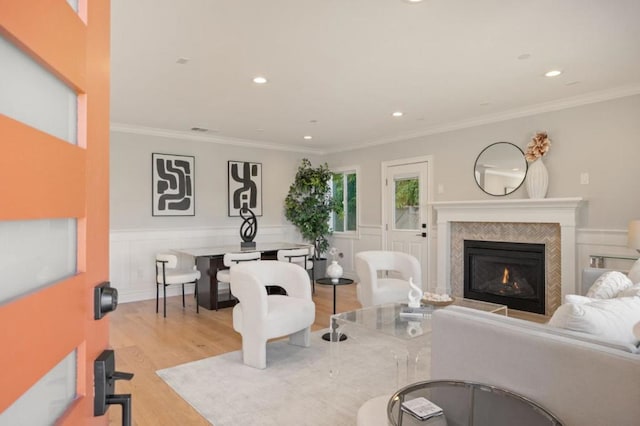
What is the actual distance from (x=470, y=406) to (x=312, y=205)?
582 cm

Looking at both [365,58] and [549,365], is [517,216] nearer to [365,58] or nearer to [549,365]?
[365,58]

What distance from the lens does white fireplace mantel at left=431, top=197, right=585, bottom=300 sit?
4.43 meters

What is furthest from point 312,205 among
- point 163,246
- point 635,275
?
point 635,275

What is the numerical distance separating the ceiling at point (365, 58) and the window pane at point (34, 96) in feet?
6.91

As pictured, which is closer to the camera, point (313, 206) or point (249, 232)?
point (249, 232)

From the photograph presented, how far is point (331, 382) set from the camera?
115 inches

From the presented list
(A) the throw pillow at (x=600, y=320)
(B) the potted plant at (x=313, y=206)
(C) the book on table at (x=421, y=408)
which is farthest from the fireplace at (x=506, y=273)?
(C) the book on table at (x=421, y=408)

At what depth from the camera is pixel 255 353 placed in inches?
126

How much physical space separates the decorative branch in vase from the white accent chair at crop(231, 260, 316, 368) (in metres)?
3.02

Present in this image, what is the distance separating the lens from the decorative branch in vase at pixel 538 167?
468cm

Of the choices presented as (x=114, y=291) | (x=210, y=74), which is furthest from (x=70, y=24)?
(x=210, y=74)

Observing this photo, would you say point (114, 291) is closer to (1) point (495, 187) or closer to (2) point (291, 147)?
(1) point (495, 187)

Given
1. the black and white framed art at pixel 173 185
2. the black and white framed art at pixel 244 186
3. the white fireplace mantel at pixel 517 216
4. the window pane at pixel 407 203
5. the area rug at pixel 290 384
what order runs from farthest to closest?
the black and white framed art at pixel 244 186 < the window pane at pixel 407 203 < the black and white framed art at pixel 173 185 < the white fireplace mantel at pixel 517 216 < the area rug at pixel 290 384

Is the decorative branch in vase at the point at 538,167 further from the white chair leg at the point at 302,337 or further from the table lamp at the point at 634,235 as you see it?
the white chair leg at the point at 302,337
